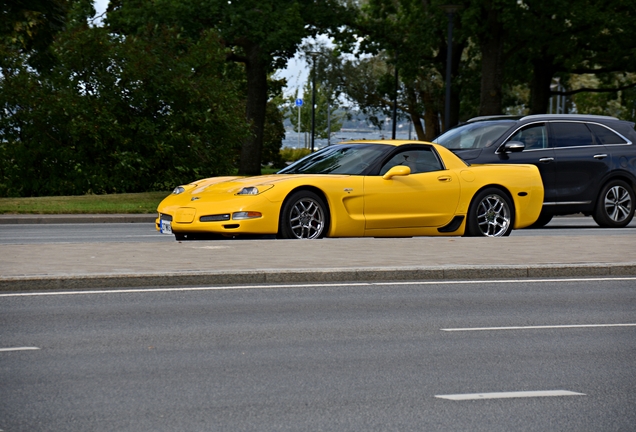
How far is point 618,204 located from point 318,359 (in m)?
11.7

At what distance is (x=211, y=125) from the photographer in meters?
30.3

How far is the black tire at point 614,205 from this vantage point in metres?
17.6

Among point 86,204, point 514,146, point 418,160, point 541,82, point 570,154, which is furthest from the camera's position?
point 541,82

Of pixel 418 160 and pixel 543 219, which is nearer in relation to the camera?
pixel 418 160

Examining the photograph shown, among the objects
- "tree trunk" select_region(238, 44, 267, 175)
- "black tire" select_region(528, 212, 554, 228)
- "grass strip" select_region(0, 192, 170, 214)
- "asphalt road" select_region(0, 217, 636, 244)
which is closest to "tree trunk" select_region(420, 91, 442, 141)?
"tree trunk" select_region(238, 44, 267, 175)

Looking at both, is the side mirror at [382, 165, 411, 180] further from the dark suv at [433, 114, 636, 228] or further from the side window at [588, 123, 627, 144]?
the side window at [588, 123, 627, 144]

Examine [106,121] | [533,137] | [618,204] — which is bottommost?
[618,204]

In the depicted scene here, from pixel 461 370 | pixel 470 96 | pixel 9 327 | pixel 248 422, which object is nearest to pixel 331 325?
pixel 461 370

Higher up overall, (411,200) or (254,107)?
(254,107)

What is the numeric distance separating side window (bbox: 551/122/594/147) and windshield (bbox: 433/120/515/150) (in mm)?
775

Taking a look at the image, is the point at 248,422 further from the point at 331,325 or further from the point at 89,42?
the point at 89,42

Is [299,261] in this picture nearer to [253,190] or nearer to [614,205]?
[253,190]

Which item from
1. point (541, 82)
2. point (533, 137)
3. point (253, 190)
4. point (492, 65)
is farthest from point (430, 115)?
point (253, 190)

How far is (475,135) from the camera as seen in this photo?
1781 centimetres
